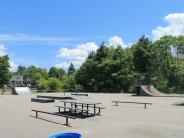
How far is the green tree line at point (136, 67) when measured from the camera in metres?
44.1

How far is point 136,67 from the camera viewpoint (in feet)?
158

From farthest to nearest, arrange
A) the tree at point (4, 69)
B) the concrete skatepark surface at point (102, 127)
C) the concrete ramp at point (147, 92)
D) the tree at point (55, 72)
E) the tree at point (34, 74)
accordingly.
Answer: the tree at point (55, 72)
the tree at point (34, 74)
the tree at point (4, 69)
the concrete ramp at point (147, 92)
the concrete skatepark surface at point (102, 127)

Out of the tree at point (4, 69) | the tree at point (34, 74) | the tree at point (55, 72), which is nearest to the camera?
the tree at point (4, 69)

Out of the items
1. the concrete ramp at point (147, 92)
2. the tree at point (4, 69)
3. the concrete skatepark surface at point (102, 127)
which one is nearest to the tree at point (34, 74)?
the tree at point (4, 69)

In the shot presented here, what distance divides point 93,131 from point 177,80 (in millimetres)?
35612

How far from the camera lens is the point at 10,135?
9.26m

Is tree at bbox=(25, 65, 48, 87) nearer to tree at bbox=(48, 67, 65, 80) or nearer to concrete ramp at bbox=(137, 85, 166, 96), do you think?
tree at bbox=(48, 67, 65, 80)

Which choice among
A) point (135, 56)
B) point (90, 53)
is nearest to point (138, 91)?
point (135, 56)

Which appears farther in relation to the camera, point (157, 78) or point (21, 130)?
point (157, 78)

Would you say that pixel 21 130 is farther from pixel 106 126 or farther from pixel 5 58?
pixel 5 58

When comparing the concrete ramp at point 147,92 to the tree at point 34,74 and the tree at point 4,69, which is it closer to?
the tree at point 4,69

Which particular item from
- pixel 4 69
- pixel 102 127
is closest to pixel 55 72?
pixel 4 69

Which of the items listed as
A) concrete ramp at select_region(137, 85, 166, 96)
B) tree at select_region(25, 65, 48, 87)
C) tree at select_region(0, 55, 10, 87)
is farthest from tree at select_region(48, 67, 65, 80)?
concrete ramp at select_region(137, 85, 166, 96)

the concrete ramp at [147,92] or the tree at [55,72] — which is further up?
the tree at [55,72]
